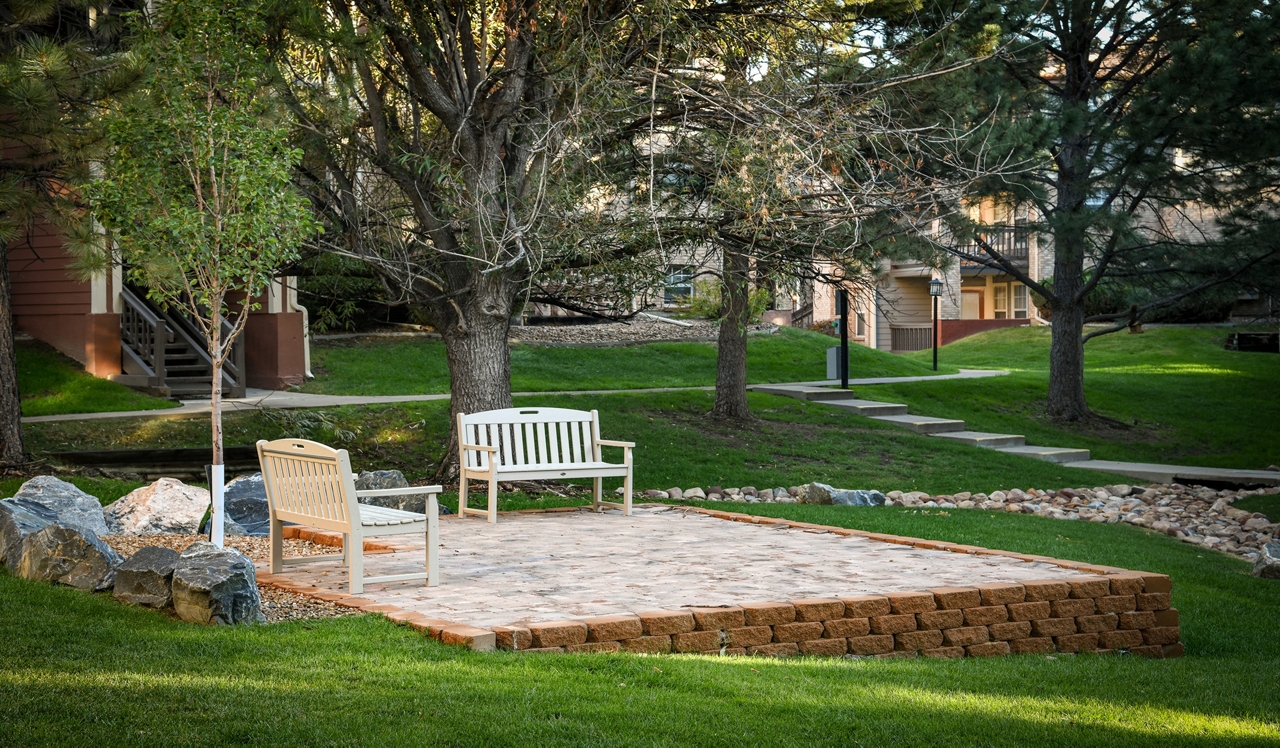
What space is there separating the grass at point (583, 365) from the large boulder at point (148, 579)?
14.7 meters

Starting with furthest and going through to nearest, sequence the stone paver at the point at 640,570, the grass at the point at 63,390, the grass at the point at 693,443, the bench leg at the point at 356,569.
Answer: the grass at the point at 63,390 < the grass at the point at 693,443 < the bench leg at the point at 356,569 < the stone paver at the point at 640,570

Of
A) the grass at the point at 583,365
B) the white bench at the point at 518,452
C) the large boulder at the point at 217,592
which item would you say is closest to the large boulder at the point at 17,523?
the large boulder at the point at 217,592

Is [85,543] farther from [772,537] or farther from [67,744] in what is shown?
[772,537]

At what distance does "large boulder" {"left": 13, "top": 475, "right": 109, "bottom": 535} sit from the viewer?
28.7ft

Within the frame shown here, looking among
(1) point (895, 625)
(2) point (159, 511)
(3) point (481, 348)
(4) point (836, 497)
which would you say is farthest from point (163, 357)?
(1) point (895, 625)

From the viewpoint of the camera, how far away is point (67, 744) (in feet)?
13.3

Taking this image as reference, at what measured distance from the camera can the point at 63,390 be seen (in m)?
18.1

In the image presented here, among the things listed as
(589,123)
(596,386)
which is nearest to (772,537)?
(589,123)

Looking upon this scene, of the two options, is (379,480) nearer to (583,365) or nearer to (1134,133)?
(1134,133)

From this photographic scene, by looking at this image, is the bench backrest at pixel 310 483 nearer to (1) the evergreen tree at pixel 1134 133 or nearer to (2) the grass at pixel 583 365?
(1) the evergreen tree at pixel 1134 133

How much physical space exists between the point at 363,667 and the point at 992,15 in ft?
54.1

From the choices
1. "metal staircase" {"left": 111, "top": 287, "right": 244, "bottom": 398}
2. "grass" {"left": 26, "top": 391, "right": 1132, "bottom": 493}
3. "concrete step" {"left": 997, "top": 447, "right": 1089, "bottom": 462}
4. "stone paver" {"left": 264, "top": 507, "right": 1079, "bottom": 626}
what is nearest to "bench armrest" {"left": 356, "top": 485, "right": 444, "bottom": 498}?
"stone paver" {"left": 264, "top": 507, "right": 1079, "bottom": 626}

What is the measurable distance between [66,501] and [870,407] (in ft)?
50.9

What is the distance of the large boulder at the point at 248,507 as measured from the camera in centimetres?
1001
